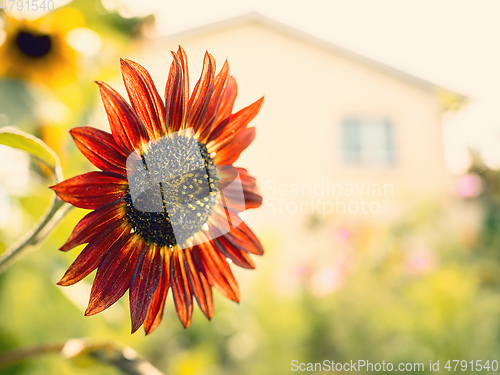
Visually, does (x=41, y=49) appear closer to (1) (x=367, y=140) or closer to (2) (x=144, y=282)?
(2) (x=144, y=282)

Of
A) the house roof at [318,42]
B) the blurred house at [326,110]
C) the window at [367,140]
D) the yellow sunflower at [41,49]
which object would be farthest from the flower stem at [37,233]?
the window at [367,140]

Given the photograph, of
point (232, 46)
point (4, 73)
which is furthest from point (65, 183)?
point (232, 46)

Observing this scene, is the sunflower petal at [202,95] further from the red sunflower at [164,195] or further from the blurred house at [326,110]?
the blurred house at [326,110]

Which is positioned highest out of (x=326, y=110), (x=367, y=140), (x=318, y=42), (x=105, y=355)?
(x=318, y=42)

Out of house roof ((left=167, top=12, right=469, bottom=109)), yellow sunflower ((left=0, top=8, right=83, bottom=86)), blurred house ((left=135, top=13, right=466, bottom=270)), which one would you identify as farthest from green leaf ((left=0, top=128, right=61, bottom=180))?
house roof ((left=167, top=12, right=469, bottom=109))

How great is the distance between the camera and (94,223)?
228mm

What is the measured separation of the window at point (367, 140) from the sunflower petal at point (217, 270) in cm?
371

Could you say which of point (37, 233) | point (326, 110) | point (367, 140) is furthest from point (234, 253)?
point (367, 140)

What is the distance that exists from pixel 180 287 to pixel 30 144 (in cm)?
12

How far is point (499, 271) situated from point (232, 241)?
2.13m

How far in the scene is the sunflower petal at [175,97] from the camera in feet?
0.76

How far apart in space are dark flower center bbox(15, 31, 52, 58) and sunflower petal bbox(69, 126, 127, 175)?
0.41 metres

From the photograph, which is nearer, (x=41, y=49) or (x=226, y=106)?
(x=226, y=106)

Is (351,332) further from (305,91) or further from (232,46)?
(232,46)
